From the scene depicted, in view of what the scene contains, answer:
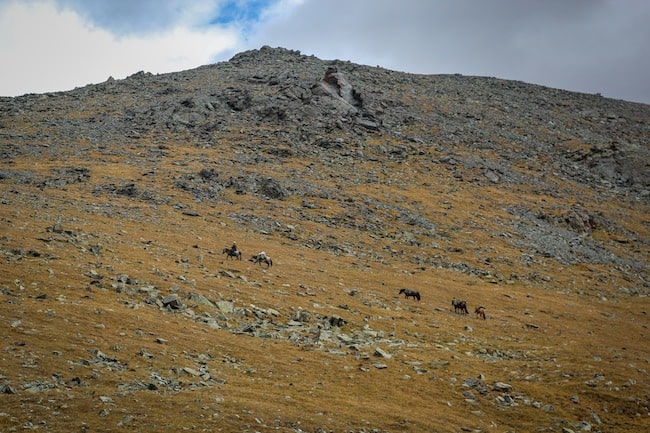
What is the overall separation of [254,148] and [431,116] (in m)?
42.9

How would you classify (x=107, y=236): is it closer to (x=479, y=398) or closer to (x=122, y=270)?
(x=122, y=270)

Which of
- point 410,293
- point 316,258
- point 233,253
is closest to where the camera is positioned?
point 410,293

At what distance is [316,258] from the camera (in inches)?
2019

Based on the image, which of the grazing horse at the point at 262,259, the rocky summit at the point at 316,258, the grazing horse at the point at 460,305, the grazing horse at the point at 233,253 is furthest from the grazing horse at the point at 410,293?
the grazing horse at the point at 233,253

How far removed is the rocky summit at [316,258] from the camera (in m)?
21.6

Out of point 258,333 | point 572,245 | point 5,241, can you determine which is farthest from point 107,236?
point 572,245

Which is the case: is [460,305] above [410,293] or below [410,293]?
below

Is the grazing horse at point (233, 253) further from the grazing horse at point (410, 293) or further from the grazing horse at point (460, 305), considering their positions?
the grazing horse at point (460, 305)

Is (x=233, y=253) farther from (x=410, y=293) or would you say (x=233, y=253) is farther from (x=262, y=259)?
(x=410, y=293)

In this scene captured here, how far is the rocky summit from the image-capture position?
2158 centimetres

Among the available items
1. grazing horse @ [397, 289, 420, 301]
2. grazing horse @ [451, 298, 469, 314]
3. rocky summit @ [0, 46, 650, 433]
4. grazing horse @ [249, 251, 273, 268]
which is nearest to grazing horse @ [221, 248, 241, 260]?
rocky summit @ [0, 46, 650, 433]

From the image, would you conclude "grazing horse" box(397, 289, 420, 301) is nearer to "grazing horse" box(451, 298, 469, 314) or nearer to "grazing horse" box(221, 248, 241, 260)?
"grazing horse" box(451, 298, 469, 314)

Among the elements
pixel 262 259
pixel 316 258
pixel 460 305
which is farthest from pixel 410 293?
pixel 262 259

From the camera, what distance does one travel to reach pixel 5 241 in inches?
1310
